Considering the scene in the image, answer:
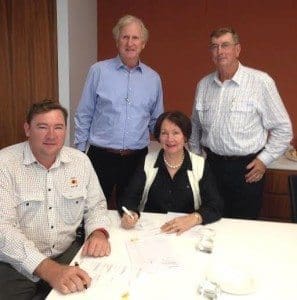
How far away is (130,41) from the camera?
233 centimetres

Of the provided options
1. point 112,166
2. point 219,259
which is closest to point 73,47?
point 112,166

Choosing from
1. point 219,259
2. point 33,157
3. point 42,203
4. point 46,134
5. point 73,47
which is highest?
point 73,47

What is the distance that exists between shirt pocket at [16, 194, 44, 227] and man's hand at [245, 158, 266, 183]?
1.21 metres

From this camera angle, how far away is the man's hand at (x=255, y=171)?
7.60 ft

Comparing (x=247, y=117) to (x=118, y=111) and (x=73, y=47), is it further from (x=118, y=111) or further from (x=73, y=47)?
(x=73, y=47)

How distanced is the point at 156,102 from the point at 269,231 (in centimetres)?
116

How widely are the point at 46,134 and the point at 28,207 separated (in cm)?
31

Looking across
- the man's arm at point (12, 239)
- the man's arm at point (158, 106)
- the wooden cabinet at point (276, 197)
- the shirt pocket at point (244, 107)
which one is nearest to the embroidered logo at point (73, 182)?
the man's arm at point (12, 239)

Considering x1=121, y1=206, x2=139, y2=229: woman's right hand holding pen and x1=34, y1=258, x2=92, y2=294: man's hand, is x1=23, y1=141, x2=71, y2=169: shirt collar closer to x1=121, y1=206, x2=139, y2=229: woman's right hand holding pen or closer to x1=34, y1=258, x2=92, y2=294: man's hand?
x1=121, y1=206, x2=139, y2=229: woman's right hand holding pen

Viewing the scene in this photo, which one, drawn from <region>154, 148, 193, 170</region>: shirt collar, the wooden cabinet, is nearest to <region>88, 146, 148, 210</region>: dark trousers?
<region>154, 148, 193, 170</region>: shirt collar

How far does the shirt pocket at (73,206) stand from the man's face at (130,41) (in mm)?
938

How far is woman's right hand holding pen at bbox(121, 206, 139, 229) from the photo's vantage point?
69.2 inches

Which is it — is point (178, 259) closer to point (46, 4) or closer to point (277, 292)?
point (277, 292)

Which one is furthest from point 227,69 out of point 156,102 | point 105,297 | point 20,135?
point 20,135
